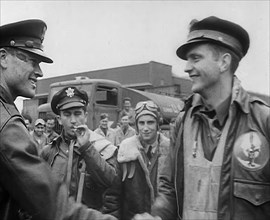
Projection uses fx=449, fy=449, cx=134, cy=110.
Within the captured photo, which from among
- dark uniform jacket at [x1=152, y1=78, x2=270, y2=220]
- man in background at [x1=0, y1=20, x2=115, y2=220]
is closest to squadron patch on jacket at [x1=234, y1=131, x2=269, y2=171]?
dark uniform jacket at [x1=152, y1=78, x2=270, y2=220]

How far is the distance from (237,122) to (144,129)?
1967mm

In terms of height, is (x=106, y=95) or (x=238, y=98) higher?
(x=238, y=98)

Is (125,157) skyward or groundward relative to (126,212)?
skyward

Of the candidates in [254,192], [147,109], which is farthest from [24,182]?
[147,109]

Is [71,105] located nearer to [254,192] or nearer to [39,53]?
[39,53]

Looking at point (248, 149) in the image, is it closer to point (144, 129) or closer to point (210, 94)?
point (210, 94)

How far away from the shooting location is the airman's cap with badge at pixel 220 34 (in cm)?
289

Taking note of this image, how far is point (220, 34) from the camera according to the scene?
9.55 ft

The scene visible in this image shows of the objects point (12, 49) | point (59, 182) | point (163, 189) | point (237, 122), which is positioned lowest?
point (163, 189)

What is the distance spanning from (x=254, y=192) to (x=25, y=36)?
161 centimetres

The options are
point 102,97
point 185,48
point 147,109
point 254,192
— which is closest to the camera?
point 254,192

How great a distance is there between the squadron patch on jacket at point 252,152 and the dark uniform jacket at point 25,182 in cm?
104

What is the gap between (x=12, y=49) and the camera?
250cm

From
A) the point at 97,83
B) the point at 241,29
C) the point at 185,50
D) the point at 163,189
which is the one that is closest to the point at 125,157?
the point at 163,189
